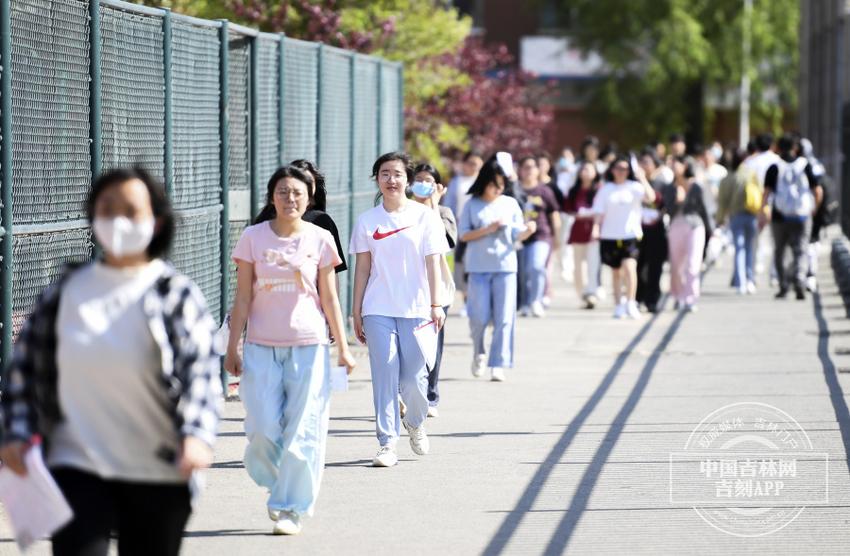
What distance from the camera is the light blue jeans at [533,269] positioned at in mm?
19875

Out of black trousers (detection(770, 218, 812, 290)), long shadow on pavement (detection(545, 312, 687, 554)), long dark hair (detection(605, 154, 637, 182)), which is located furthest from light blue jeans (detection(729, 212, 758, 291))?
long shadow on pavement (detection(545, 312, 687, 554))

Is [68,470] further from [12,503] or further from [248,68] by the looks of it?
[248,68]

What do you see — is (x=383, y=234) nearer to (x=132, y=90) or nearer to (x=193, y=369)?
(x=132, y=90)

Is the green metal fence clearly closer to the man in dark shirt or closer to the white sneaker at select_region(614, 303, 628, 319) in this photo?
the white sneaker at select_region(614, 303, 628, 319)

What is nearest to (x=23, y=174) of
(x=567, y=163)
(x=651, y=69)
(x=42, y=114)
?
(x=42, y=114)

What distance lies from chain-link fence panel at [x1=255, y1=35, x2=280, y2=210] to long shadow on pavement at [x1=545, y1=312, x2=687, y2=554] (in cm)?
324

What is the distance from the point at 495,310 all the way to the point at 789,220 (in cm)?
841

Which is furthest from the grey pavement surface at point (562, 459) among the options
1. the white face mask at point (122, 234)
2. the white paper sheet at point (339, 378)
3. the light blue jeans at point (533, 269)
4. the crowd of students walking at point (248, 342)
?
the white face mask at point (122, 234)

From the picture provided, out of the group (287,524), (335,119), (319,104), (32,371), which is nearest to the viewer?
(32,371)

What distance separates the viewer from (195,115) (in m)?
12.3

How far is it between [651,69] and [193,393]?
48.6 m

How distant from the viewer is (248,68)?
1366cm

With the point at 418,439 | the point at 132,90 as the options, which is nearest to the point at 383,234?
the point at 418,439

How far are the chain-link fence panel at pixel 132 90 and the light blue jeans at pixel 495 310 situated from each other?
138 inches
